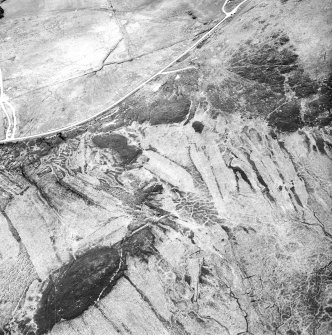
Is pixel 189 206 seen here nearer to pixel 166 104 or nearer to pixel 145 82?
pixel 166 104

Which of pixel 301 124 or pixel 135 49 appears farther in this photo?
pixel 135 49

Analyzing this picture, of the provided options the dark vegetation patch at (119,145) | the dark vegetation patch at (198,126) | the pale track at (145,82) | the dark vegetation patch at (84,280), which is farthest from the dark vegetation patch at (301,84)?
the dark vegetation patch at (84,280)

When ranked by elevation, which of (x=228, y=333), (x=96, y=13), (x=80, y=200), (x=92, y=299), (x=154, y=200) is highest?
(x=96, y=13)

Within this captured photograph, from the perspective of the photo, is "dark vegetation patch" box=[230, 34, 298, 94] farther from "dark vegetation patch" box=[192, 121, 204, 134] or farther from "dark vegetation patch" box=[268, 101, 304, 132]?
"dark vegetation patch" box=[192, 121, 204, 134]

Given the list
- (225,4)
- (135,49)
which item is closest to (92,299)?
(135,49)

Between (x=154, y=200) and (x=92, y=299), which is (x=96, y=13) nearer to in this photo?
(x=154, y=200)

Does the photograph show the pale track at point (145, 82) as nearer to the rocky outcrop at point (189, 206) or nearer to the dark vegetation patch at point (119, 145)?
the rocky outcrop at point (189, 206)

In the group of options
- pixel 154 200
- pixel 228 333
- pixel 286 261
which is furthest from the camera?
pixel 154 200
